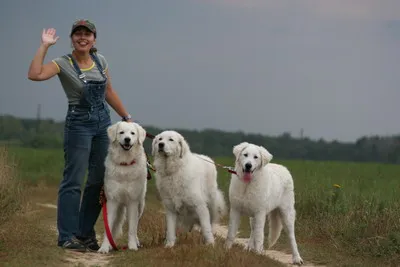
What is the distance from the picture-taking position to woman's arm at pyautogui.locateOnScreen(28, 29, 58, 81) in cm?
870

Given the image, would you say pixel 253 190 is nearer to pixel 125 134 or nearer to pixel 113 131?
pixel 125 134

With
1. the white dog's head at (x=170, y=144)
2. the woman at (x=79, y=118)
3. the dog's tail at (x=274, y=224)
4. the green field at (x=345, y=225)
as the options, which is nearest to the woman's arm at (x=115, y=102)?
the woman at (x=79, y=118)

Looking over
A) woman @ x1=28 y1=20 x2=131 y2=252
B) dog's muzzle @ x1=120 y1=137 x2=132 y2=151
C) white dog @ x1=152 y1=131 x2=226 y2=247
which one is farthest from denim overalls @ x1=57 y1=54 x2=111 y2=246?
white dog @ x1=152 y1=131 x2=226 y2=247

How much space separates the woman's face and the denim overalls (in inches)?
7.8

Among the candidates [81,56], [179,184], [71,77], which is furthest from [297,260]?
[81,56]

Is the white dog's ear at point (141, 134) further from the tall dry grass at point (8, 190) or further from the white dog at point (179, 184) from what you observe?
the tall dry grass at point (8, 190)

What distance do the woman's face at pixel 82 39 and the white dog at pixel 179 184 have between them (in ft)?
5.40

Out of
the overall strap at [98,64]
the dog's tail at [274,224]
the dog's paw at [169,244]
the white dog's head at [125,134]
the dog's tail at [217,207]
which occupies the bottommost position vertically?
the dog's paw at [169,244]

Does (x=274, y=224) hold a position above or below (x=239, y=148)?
below

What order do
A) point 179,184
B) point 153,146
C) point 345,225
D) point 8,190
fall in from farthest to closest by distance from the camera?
point 8,190 → point 345,225 → point 153,146 → point 179,184

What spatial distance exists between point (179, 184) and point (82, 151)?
1.47m

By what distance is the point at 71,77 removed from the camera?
9102 millimetres

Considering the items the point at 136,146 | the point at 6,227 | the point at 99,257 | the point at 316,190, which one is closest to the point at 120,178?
the point at 136,146

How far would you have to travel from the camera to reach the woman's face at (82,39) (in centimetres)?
923
